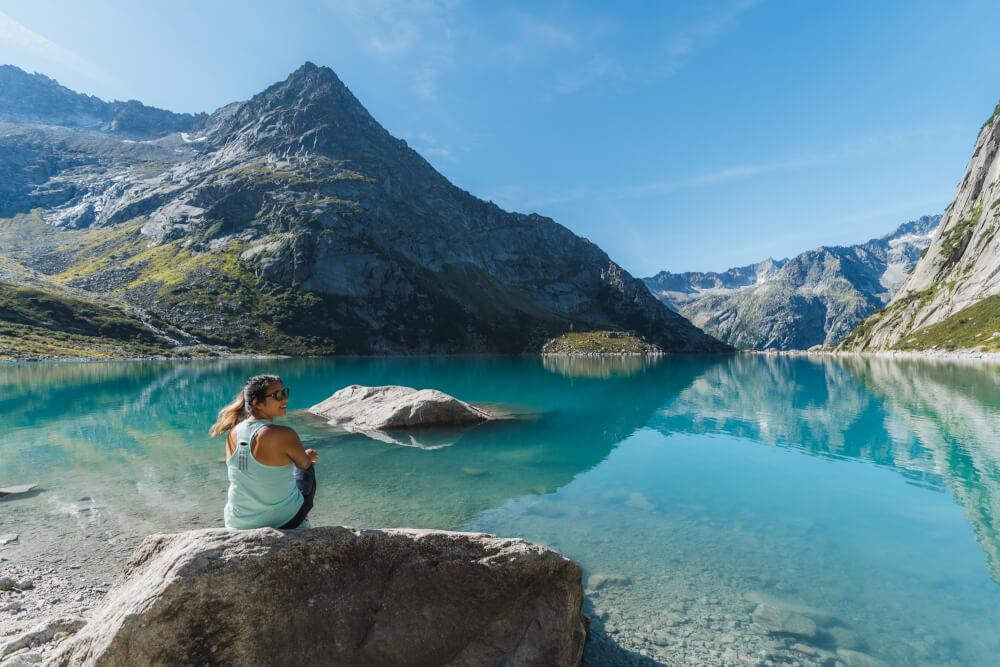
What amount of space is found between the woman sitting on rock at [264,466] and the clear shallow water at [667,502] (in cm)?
683

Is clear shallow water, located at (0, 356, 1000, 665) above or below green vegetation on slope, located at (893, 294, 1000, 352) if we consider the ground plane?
below

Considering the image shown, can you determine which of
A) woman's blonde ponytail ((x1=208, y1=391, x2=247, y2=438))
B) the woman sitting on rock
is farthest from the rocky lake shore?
woman's blonde ponytail ((x1=208, y1=391, x2=247, y2=438))

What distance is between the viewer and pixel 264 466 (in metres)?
6.65

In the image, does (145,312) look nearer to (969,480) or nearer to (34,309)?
(34,309)

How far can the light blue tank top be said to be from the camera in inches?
263

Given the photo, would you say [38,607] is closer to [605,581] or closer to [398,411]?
[605,581]

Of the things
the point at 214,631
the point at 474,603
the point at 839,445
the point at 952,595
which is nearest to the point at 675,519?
the point at 952,595

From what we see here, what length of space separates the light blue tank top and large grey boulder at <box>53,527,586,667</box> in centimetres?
48

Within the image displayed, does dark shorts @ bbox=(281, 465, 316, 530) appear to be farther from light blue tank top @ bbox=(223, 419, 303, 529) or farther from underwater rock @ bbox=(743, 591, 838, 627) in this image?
underwater rock @ bbox=(743, 591, 838, 627)

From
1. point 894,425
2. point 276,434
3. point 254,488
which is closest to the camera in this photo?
point 276,434

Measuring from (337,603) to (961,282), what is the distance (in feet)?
691

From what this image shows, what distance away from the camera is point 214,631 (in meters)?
5.77

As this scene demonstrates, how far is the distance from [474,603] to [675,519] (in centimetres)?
1133

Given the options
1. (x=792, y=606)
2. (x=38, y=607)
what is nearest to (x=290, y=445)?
(x=38, y=607)
